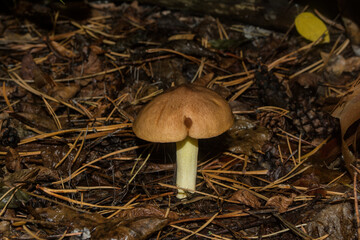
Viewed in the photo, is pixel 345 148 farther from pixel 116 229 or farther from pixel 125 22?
pixel 125 22

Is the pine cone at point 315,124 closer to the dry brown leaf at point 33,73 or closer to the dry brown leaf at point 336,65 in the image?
the dry brown leaf at point 336,65

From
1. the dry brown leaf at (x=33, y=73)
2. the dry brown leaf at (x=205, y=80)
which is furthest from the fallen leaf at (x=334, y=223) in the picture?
the dry brown leaf at (x=33, y=73)

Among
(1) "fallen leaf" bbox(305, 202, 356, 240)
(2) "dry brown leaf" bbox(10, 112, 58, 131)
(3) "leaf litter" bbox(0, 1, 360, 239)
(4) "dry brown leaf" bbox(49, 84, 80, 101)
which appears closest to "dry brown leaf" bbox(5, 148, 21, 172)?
(3) "leaf litter" bbox(0, 1, 360, 239)

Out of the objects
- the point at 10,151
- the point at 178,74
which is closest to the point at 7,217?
the point at 10,151

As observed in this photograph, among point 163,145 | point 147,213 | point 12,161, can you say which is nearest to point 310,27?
point 163,145

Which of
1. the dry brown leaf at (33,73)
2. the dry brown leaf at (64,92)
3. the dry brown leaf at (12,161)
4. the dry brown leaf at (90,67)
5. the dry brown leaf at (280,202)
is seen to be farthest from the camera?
the dry brown leaf at (90,67)
